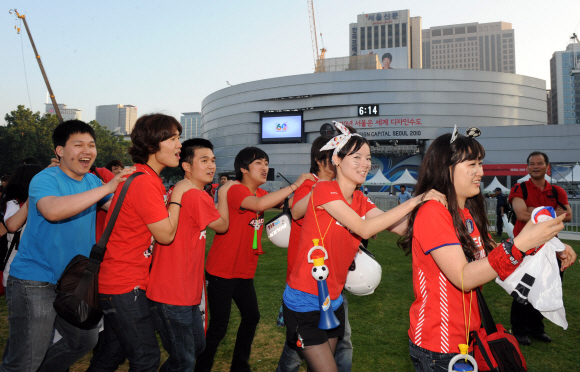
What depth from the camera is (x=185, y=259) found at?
275cm

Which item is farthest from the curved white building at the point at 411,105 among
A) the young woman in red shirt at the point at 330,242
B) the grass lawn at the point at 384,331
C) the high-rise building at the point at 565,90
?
the high-rise building at the point at 565,90

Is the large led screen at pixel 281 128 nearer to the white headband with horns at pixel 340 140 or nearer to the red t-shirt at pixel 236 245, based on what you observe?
the red t-shirt at pixel 236 245

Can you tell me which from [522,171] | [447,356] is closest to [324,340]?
[447,356]

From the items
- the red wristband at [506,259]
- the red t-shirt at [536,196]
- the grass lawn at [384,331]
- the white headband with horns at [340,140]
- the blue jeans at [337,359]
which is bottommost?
the grass lawn at [384,331]

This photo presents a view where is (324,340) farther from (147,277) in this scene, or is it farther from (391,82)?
(391,82)

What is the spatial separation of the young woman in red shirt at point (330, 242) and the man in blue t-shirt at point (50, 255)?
4.47 ft

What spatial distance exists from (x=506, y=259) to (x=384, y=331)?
4.10 m

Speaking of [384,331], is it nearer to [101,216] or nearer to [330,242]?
[330,242]

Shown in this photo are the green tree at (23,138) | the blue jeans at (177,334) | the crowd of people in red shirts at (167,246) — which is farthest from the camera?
the green tree at (23,138)

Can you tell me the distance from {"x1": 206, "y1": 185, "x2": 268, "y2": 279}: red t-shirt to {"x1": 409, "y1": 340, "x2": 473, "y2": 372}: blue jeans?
2.07 m

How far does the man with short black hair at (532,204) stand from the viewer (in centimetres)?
495

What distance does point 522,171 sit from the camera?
4016 centimetres

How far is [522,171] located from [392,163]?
14.4 meters

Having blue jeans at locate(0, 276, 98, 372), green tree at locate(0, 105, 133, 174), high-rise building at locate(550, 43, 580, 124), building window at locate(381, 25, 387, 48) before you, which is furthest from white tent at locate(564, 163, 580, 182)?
high-rise building at locate(550, 43, 580, 124)
